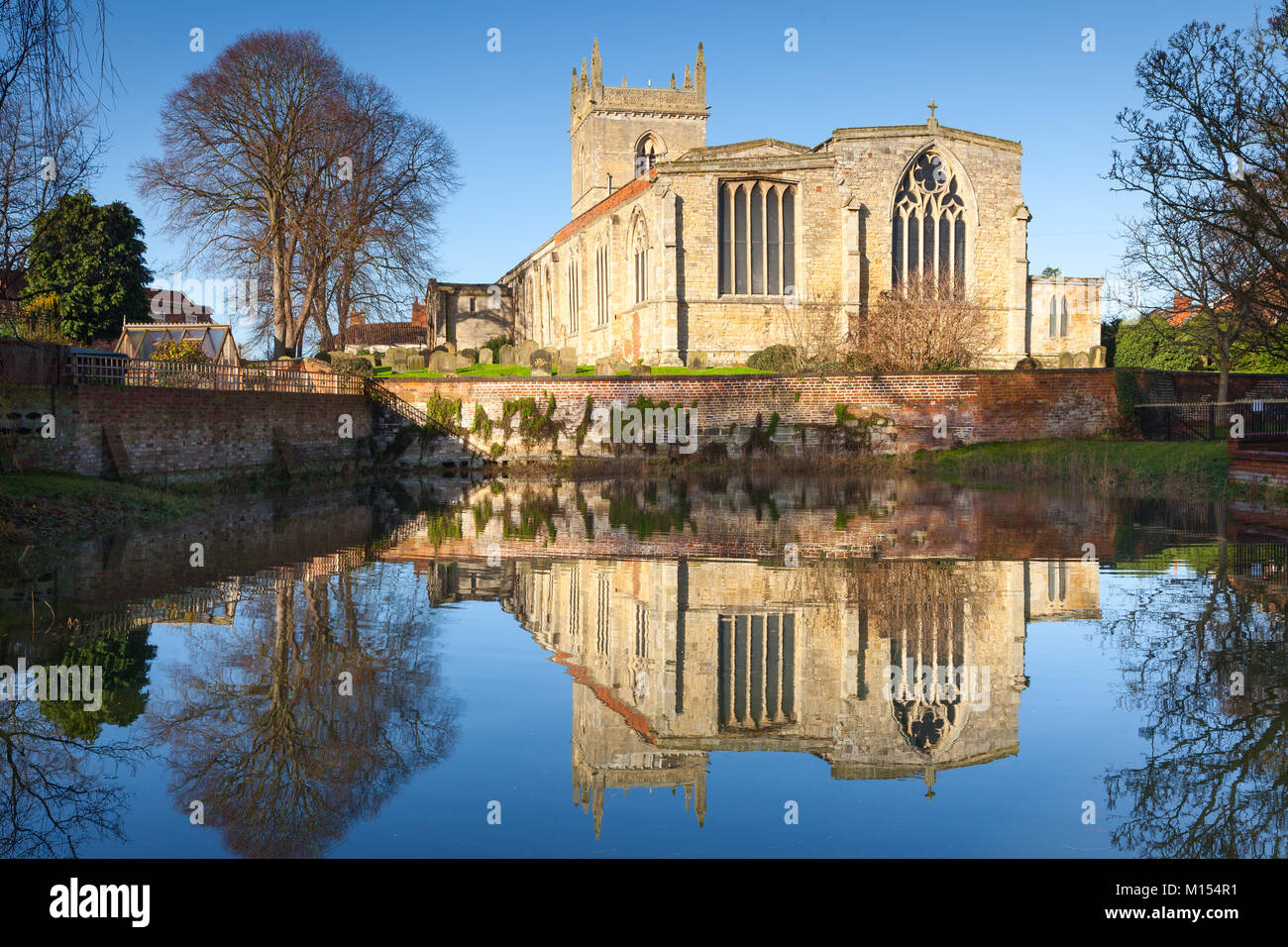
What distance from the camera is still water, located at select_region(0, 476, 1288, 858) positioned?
15.2 ft

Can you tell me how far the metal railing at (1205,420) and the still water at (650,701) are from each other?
16332mm

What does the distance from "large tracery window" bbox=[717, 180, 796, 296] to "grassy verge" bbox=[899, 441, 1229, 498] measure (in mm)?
13926

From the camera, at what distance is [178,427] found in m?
19.7

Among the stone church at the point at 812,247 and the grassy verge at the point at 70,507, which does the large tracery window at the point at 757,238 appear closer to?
the stone church at the point at 812,247

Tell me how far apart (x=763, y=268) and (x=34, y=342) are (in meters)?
27.9

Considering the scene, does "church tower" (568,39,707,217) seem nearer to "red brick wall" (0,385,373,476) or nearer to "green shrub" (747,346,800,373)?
"green shrub" (747,346,800,373)

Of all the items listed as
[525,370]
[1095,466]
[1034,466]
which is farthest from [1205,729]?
[525,370]

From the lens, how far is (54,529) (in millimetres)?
13781

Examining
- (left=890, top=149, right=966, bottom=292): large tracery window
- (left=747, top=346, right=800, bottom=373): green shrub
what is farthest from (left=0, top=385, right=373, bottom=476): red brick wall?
(left=890, top=149, right=966, bottom=292): large tracery window

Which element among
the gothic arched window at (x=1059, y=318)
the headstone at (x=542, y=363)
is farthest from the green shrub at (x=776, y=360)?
the gothic arched window at (x=1059, y=318)

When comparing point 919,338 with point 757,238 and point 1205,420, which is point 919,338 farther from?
point 757,238

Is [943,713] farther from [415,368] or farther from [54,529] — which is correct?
[415,368]

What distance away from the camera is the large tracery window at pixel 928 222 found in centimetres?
4088

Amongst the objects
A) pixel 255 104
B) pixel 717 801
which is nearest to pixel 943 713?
pixel 717 801
